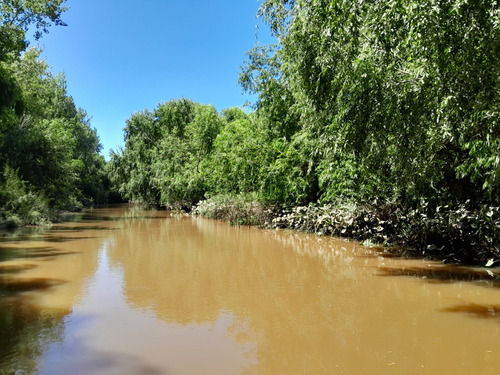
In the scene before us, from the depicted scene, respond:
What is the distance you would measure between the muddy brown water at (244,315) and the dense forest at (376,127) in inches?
71.7

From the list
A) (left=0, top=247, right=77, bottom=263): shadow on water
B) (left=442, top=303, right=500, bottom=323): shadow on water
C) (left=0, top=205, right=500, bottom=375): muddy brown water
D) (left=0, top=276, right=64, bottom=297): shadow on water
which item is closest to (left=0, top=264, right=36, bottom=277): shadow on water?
(left=0, top=205, right=500, bottom=375): muddy brown water

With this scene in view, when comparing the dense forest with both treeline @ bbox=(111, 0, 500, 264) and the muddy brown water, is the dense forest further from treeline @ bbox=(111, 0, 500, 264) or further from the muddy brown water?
the muddy brown water

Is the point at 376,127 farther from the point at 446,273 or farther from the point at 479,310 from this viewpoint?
the point at 446,273

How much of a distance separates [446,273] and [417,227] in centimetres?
241

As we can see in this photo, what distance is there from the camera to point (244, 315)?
5.26 meters

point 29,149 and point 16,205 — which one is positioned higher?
point 29,149

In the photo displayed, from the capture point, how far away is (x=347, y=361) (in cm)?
376

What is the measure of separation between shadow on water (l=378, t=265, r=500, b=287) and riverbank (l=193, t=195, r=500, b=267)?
50 cm

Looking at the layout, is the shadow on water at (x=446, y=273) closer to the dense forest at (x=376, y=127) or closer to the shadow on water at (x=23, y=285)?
the dense forest at (x=376, y=127)

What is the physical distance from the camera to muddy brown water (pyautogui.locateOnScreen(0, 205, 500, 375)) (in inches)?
147

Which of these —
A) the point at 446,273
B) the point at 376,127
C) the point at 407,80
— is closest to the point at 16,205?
the point at 376,127

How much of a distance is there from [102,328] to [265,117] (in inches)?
582

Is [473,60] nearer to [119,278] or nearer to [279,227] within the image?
[119,278]

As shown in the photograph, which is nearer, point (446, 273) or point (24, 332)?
point (24, 332)
